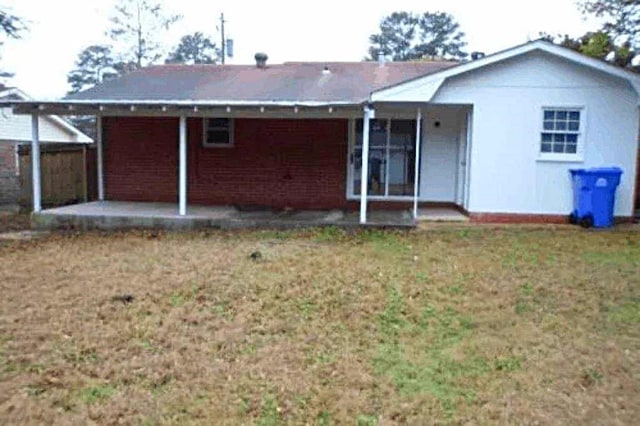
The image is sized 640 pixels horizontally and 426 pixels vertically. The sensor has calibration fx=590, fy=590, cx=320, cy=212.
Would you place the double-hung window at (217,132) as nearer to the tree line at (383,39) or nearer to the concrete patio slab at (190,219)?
the concrete patio slab at (190,219)

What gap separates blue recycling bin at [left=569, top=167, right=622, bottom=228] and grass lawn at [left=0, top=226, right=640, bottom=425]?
2.61 meters

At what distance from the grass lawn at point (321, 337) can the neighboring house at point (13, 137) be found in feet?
42.1

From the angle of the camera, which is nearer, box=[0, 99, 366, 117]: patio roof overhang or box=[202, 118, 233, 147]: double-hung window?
box=[0, 99, 366, 117]: patio roof overhang

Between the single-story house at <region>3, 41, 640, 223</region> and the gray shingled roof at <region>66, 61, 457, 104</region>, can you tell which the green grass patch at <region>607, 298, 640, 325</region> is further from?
the gray shingled roof at <region>66, 61, 457, 104</region>

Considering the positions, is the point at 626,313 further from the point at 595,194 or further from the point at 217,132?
the point at 217,132

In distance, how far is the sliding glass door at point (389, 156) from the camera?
46.3 feet

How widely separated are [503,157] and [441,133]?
2.17 m

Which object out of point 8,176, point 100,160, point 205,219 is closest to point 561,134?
point 205,219

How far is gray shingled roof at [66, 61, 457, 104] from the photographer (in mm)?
13281

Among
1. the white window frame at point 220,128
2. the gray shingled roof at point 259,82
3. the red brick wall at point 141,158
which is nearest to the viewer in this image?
the gray shingled roof at point 259,82

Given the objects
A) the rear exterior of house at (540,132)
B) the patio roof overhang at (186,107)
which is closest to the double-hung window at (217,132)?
the patio roof overhang at (186,107)

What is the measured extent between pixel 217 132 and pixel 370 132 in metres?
3.84

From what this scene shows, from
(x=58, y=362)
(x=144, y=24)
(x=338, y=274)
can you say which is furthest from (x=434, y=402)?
(x=144, y=24)

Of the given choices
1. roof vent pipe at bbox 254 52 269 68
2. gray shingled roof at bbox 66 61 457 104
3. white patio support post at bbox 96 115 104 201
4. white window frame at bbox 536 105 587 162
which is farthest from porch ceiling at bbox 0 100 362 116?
roof vent pipe at bbox 254 52 269 68
